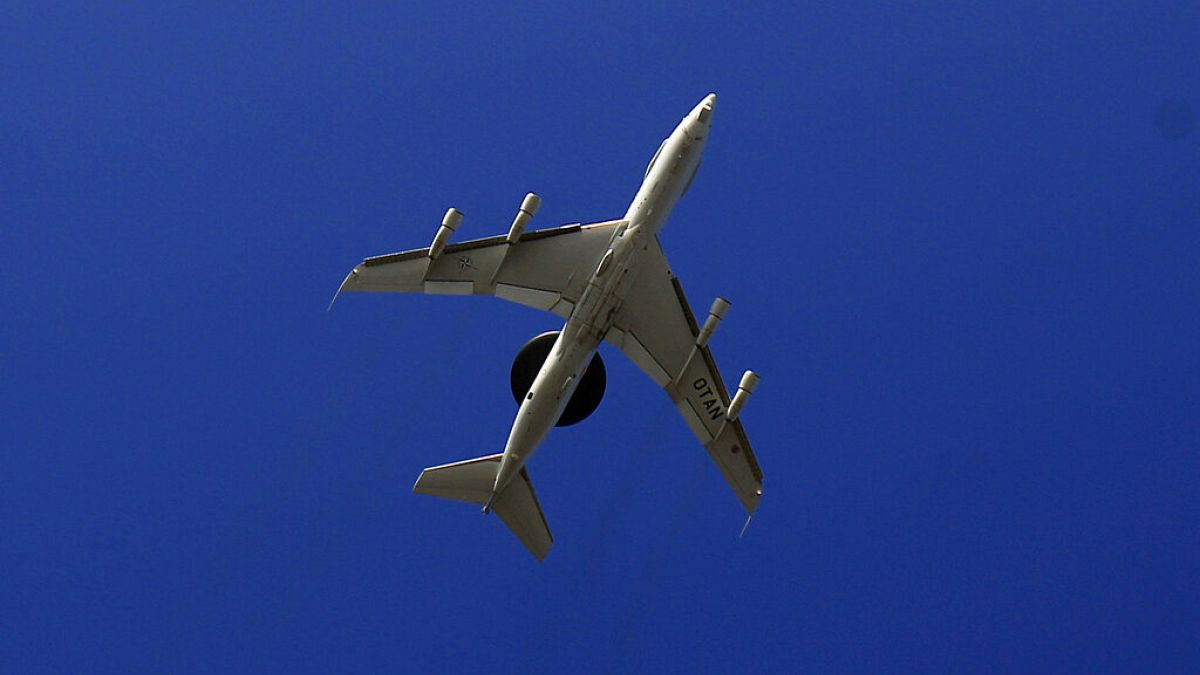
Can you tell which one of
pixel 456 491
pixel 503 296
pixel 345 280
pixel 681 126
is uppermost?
pixel 681 126

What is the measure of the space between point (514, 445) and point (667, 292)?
10.1m

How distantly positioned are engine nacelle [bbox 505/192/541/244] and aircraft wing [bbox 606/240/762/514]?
5.93m

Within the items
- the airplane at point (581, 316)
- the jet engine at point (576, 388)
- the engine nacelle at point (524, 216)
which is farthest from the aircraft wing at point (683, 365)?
the engine nacelle at point (524, 216)

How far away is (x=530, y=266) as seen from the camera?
52938mm

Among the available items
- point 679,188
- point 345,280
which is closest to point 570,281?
point 679,188

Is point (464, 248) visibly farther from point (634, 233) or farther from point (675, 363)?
point (675, 363)

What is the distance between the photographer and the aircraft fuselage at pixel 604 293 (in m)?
50.5

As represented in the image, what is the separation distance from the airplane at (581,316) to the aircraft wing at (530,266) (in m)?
0.04

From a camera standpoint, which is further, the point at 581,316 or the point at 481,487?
the point at 581,316

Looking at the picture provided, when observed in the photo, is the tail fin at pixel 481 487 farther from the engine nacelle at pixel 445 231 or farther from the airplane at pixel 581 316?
the engine nacelle at pixel 445 231

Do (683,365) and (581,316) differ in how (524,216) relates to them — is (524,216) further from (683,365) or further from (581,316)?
(683,365)

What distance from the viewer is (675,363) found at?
180 feet

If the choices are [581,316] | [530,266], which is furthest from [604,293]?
[530,266]

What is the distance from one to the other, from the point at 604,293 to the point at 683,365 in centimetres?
573
